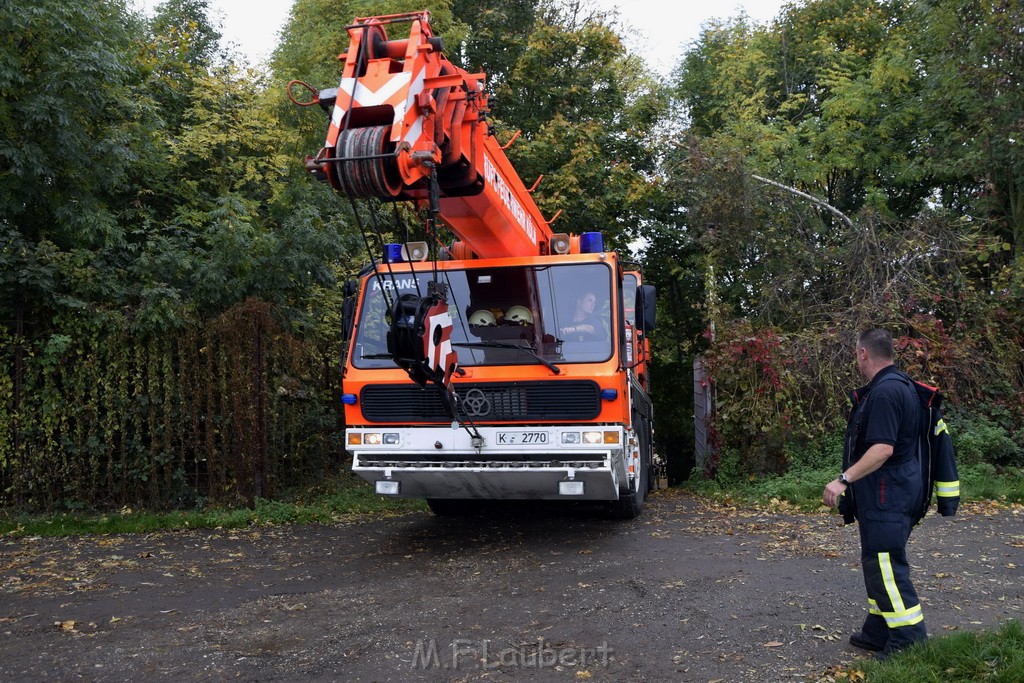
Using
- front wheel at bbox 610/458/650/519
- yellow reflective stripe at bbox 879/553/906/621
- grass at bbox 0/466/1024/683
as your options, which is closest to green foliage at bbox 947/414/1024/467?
grass at bbox 0/466/1024/683

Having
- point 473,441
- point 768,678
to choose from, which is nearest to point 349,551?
point 473,441

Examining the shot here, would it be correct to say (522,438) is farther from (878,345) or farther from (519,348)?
(878,345)

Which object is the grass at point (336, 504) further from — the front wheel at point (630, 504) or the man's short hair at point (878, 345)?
the man's short hair at point (878, 345)

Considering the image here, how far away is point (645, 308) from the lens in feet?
28.5

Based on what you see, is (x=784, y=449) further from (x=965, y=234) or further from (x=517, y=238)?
(x=517, y=238)

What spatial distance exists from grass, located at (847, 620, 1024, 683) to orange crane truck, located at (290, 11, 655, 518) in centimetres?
309

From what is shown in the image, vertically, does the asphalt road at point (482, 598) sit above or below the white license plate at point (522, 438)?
below

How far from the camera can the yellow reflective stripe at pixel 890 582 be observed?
4.59 m

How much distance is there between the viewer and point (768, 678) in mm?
4535

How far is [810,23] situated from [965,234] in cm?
884

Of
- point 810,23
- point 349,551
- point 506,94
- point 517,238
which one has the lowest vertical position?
point 349,551

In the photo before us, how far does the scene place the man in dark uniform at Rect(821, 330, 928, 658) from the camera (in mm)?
4590

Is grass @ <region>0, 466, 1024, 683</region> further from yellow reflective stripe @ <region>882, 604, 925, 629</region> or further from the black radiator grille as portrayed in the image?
yellow reflective stripe @ <region>882, 604, 925, 629</region>

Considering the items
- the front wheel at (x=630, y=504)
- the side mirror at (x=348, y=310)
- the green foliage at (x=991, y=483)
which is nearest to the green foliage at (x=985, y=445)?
the green foliage at (x=991, y=483)
